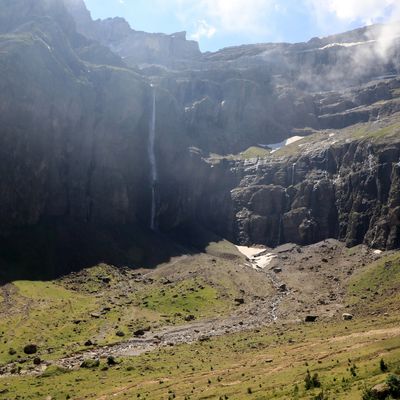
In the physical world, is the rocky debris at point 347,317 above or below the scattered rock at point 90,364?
below

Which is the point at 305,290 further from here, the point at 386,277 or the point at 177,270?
the point at 177,270

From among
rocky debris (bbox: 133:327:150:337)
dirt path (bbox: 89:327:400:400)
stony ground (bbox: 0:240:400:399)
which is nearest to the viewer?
dirt path (bbox: 89:327:400:400)

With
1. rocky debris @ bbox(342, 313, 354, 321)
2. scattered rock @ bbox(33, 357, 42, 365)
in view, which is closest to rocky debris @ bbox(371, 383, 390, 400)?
scattered rock @ bbox(33, 357, 42, 365)

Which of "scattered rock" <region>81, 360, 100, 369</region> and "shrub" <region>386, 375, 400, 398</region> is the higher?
"shrub" <region>386, 375, 400, 398</region>

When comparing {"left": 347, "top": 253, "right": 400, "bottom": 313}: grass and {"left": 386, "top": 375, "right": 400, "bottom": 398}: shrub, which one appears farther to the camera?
{"left": 347, "top": 253, "right": 400, "bottom": 313}: grass

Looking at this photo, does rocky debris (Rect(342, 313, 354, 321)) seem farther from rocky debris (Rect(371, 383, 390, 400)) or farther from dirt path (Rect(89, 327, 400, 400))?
rocky debris (Rect(371, 383, 390, 400))

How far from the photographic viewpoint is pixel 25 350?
10525cm

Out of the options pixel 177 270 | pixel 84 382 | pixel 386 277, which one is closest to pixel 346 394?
pixel 84 382

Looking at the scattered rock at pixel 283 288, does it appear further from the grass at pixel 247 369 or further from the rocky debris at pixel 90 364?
the rocky debris at pixel 90 364

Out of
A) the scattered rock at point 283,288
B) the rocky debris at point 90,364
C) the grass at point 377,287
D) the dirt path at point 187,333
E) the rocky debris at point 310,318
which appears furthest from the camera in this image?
the scattered rock at point 283,288

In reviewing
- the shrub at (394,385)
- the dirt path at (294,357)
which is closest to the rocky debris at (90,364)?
the dirt path at (294,357)

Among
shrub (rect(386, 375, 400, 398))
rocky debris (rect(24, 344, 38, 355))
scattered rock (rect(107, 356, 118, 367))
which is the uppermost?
shrub (rect(386, 375, 400, 398))

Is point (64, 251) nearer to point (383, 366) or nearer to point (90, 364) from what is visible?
point (90, 364)

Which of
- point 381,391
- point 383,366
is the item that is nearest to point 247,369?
point 383,366
